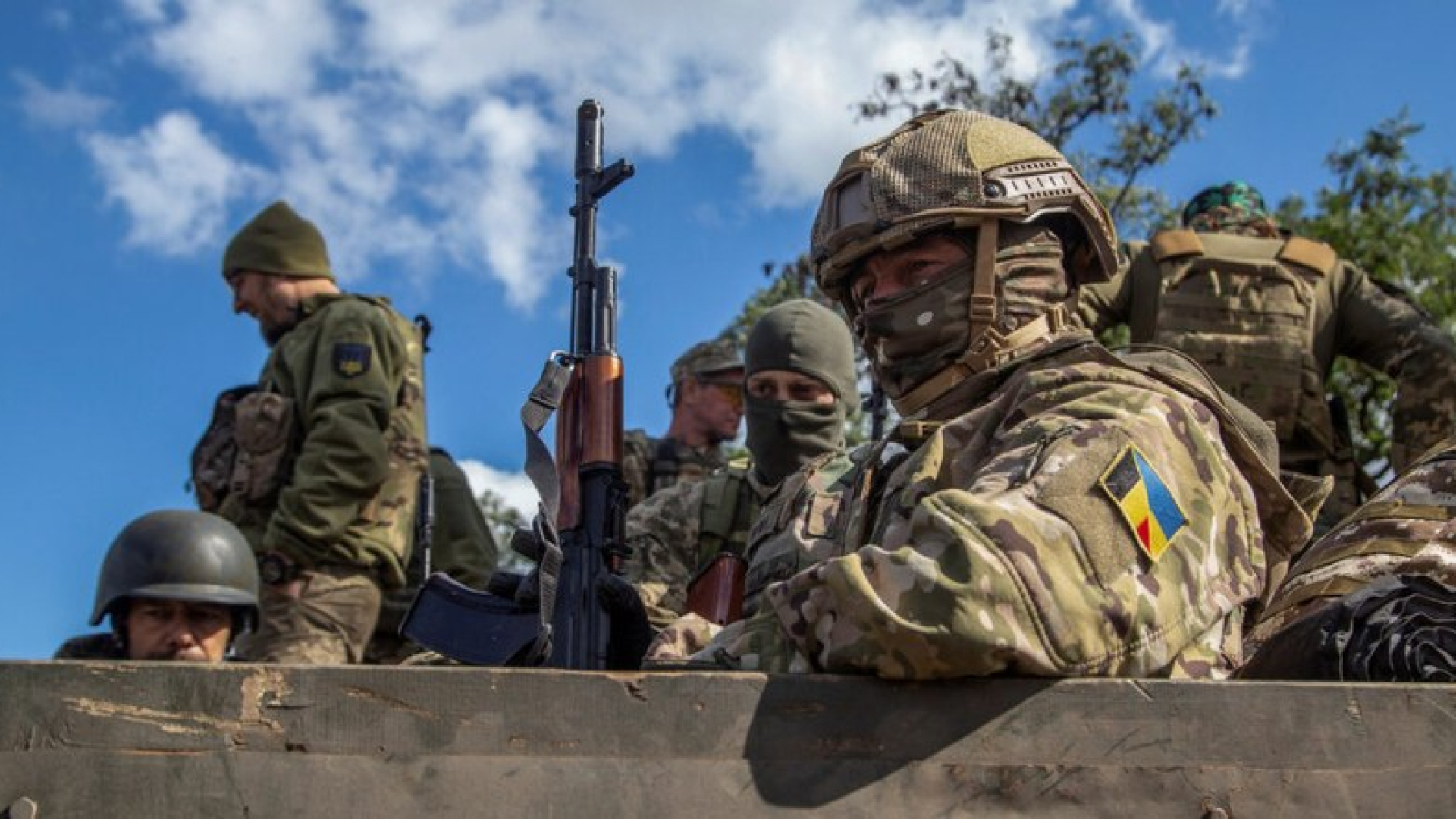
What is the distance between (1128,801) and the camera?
272 cm

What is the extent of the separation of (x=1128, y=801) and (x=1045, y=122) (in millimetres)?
14526

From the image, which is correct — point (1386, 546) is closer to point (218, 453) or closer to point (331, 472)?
point (331, 472)

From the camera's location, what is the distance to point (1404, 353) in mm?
7930

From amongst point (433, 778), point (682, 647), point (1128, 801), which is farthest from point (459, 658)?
point (1128, 801)

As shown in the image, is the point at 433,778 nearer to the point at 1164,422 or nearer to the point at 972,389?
the point at 1164,422

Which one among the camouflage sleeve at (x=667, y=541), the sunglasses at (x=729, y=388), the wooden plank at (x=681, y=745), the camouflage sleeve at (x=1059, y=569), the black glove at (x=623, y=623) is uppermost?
the sunglasses at (x=729, y=388)

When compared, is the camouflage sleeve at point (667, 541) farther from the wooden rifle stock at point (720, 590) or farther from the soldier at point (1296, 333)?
the soldier at point (1296, 333)

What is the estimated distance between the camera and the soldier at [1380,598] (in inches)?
→ 119

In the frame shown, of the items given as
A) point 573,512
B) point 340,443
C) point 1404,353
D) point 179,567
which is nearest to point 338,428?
point 340,443

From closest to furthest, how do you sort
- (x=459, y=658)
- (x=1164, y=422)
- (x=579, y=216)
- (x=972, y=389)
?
(x=1164, y=422), (x=972, y=389), (x=459, y=658), (x=579, y=216)

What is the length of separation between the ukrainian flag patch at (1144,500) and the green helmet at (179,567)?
461 cm

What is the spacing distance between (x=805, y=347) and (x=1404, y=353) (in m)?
2.46

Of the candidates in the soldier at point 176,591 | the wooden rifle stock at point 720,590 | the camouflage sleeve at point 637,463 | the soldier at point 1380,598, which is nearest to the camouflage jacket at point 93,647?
the soldier at point 176,591

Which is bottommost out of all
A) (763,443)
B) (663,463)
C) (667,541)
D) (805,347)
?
(667,541)
